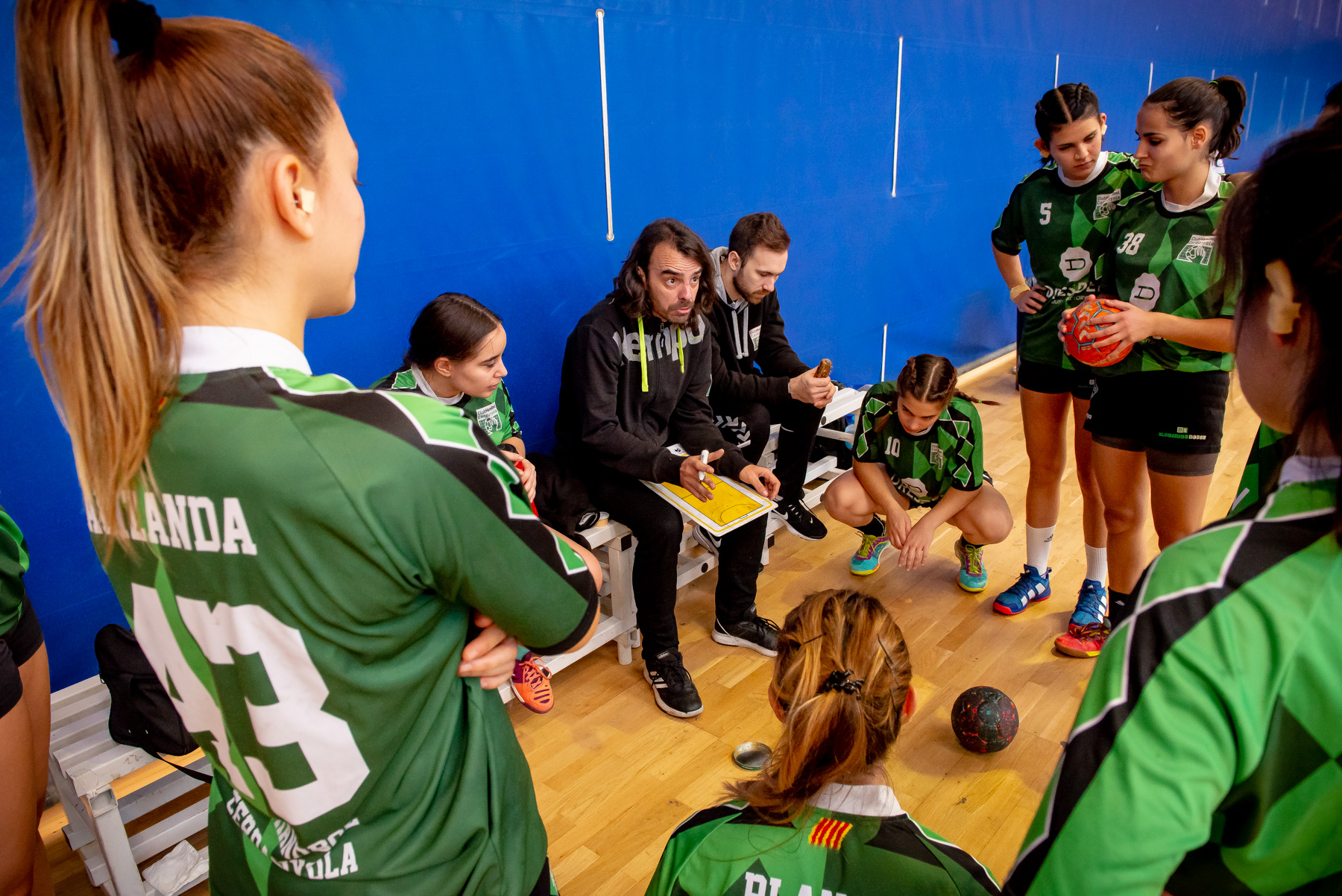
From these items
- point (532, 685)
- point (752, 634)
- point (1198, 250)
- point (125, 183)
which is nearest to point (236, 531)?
point (125, 183)

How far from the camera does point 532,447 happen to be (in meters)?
2.97

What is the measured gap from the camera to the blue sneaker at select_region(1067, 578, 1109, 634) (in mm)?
2646

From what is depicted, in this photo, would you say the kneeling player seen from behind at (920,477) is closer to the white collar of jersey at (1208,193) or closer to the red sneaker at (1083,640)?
the red sneaker at (1083,640)

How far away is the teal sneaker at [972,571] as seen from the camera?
9.72ft

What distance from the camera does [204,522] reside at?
64cm

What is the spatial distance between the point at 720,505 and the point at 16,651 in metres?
1.67

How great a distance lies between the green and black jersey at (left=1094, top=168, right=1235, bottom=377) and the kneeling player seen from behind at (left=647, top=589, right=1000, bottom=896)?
144 centimetres

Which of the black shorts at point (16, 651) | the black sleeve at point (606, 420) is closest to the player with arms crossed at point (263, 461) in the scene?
the black shorts at point (16, 651)

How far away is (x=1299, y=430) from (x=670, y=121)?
288 centimetres

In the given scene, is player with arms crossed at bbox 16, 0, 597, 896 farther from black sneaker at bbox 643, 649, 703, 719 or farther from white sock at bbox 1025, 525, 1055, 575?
white sock at bbox 1025, 525, 1055, 575

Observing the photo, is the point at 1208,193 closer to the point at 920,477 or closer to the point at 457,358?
the point at 920,477

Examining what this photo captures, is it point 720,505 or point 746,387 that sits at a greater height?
point 746,387

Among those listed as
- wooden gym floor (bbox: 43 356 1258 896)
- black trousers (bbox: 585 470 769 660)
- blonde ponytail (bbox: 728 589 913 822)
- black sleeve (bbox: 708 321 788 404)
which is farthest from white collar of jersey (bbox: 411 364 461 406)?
blonde ponytail (bbox: 728 589 913 822)

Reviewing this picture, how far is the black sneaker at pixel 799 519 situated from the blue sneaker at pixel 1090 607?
0.98 m
